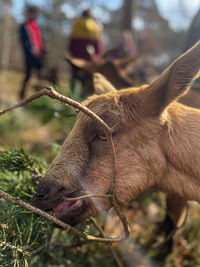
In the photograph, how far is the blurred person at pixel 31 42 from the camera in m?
10.1

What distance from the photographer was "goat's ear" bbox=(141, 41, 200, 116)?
6.44 ft

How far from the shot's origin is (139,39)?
2127cm

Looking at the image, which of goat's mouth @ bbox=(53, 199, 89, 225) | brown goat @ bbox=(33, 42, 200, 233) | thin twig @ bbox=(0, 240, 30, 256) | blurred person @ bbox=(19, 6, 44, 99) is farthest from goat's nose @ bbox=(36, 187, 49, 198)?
blurred person @ bbox=(19, 6, 44, 99)

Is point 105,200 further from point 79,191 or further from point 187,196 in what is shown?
point 187,196

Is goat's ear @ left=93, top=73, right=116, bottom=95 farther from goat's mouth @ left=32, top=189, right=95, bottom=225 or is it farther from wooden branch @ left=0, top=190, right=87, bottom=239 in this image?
wooden branch @ left=0, top=190, right=87, bottom=239

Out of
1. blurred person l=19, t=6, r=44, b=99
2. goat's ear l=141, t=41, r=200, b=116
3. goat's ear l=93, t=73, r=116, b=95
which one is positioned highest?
goat's ear l=141, t=41, r=200, b=116

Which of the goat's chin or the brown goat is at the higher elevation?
the brown goat

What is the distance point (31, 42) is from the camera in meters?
10.3

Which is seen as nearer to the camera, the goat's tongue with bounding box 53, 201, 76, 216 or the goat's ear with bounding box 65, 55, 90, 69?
the goat's tongue with bounding box 53, 201, 76, 216

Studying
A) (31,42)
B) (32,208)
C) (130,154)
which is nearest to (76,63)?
(130,154)

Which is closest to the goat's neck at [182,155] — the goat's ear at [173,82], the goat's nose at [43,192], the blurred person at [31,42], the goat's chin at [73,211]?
the goat's ear at [173,82]

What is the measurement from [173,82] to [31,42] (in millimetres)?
8955

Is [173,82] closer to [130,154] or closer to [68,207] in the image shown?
[130,154]

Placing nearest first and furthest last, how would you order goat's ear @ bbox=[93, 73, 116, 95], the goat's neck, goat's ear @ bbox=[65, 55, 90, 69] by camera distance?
the goat's neck
goat's ear @ bbox=[93, 73, 116, 95]
goat's ear @ bbox=[65, 55, 90, 69]
